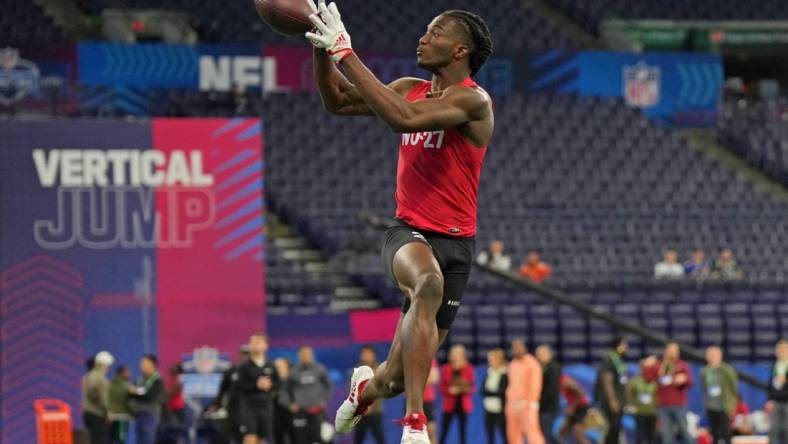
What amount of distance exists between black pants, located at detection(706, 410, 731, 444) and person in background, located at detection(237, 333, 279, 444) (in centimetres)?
485

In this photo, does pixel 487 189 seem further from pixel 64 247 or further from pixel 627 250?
pixel 64 247

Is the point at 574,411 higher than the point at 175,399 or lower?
lower

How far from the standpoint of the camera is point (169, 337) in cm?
1525

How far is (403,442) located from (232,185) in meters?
9.89

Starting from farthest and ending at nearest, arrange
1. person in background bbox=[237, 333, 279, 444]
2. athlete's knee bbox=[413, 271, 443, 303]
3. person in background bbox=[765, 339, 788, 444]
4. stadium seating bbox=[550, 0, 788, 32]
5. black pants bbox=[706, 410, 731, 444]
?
1. stadium seating bbox=[550, 0, 788, 32]
2. black pants bbox=[706, 410, 731, 444]
3. person in background bbox=[765, 339, 788, 444]
4. person in background bbox=[237, 333, 279, 444]
5. athlete's knee bbox=[413, 271, 443, 303]

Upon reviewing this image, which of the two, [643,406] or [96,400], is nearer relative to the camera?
[96,400]

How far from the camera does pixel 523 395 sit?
15078 mm

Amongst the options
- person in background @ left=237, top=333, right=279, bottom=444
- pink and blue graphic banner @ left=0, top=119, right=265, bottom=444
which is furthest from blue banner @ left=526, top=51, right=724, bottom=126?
person in background @ left=237, top=333, right=279, bottom=444

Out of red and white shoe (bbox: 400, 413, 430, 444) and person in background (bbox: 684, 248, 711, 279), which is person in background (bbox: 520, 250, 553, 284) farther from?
red and white shoe (bbox: 400, 413, 430, 444)

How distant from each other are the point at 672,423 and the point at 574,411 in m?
1.10

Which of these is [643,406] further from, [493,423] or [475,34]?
[475,34]

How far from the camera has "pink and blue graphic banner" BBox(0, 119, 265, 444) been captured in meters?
15.0

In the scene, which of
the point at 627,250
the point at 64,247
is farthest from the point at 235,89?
the point at 64,247

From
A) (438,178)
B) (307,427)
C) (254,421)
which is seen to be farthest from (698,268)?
(438,178)
